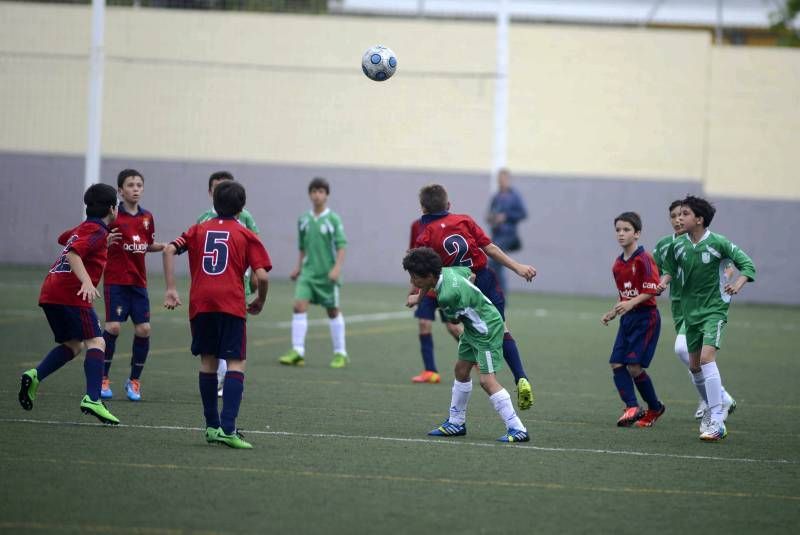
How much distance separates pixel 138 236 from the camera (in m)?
10.5

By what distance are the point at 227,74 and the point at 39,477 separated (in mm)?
19765

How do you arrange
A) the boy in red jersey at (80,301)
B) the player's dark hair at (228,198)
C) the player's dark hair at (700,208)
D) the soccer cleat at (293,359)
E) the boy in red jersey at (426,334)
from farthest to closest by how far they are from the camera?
1. the soccer cleat at (293,359)
2. the boy in red jersey at (426,334)
3. the player's dark hair at (700,208)
4. the boy in red jersey at (80,301)
5. the player's dark hair at (228,198)

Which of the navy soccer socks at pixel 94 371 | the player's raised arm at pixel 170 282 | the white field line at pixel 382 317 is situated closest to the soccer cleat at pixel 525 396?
the player's raised arm at pixel 170 282

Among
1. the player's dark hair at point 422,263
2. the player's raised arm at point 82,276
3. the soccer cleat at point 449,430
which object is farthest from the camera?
the soccer cleat at point 449,430

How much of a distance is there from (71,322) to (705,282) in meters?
5.04

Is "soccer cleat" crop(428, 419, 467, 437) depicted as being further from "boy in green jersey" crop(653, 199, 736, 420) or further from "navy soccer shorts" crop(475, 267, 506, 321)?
"boy in green jersey" crop(653, 199, 736, 420)

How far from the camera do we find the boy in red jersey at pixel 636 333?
9.93 metres

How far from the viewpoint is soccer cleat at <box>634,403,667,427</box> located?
9883 mm

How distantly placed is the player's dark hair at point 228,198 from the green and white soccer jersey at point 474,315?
Answer: 1.55m

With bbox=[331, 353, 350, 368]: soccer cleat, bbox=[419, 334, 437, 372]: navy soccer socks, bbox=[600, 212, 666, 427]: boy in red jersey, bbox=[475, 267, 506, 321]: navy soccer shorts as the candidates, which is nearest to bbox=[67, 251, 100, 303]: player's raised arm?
bbox=[475, 267, 506, 321]: navy soccer shorts

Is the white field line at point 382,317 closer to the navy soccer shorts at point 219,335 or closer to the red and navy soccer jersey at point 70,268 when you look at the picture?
the red and navy soccer jersey at point 70,268

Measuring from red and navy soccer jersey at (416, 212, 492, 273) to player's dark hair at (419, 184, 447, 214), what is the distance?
0.07 metres

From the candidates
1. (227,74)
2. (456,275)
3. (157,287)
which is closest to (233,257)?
(456,275)

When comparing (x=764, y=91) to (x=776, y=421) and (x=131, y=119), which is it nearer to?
(x=131, y=119)
